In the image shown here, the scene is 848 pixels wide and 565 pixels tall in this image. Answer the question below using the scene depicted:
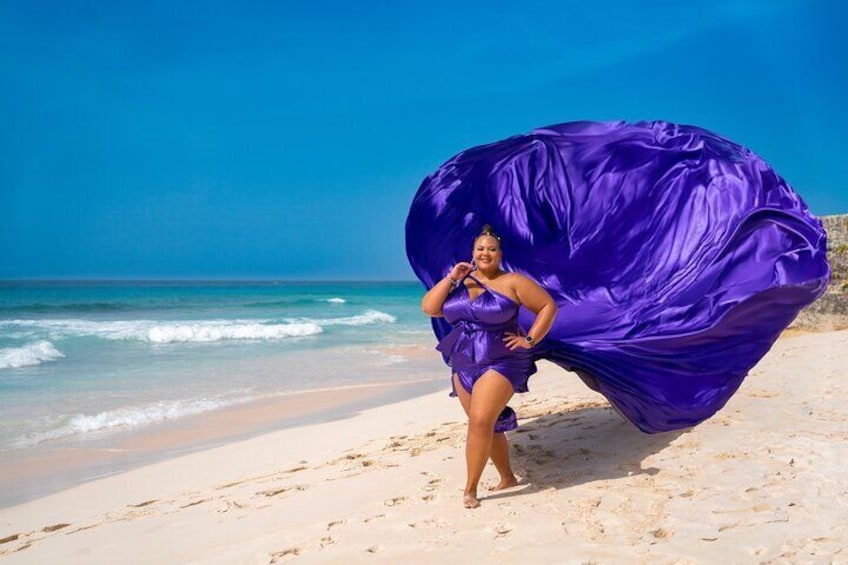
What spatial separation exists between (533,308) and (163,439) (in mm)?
5571

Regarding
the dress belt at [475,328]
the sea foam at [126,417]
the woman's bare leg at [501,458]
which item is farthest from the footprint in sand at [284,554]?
the sea foam at [126,417]

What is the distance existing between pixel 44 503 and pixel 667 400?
5.10m

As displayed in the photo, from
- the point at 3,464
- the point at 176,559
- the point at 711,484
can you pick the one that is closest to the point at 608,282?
the point at 711,484

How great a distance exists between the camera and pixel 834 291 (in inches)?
497

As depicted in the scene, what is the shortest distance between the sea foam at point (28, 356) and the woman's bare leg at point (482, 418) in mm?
12663

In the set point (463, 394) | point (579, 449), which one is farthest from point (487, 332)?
point (579, 449)

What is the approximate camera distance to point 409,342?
65.9ft

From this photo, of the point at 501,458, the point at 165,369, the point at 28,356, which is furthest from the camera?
the point at 28,356

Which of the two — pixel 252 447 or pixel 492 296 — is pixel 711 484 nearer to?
pixel 492 296

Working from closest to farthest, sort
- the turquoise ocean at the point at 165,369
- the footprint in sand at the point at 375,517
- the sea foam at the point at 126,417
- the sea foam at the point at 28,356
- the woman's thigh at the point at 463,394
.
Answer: the footprint in sand at the point at 375,517
the woman's thigh at the point at 463,394
the sea foam at the point at 126,417
the turquoise ocean at the point at 165,369
the sea foam at the point at 28,356

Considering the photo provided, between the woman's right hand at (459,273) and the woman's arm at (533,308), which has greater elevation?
the woman's right hand at (459,273)

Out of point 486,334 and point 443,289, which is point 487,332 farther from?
point 443,289

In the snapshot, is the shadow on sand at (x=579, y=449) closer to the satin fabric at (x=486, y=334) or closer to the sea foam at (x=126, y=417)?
the satin fabric at (x=486, y=334)

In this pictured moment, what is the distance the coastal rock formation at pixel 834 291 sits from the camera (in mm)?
12188
